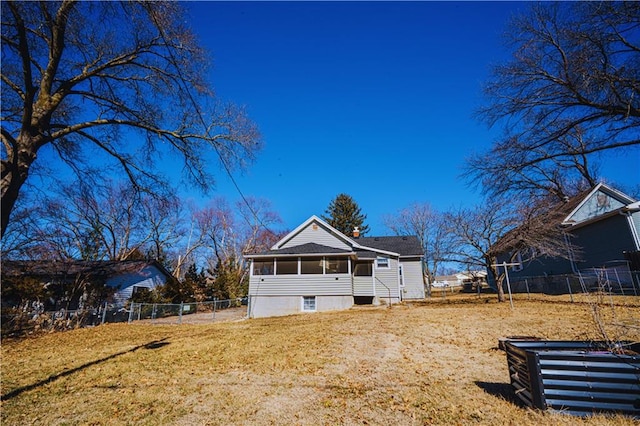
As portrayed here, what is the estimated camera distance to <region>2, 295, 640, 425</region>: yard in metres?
4.20

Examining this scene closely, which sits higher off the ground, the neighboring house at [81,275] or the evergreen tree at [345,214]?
the evergreen tree at [345,214]

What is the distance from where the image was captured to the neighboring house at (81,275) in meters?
16.9

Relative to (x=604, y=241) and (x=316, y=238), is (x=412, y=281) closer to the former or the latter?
(x=316, y=238)

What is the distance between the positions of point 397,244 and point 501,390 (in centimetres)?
2168

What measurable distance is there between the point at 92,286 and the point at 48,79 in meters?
16.9

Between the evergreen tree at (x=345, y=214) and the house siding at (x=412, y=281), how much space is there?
17.3 metres

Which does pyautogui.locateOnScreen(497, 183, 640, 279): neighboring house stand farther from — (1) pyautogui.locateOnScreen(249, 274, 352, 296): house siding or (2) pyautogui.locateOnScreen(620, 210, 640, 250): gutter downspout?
(1) pyautogui.locateOnScreen(249, 274, 352, 296): house siding

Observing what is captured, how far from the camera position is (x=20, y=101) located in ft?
22.1

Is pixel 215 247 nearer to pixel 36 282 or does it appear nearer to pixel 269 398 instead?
pixel 36 282

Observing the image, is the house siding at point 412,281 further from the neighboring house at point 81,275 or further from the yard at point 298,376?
the neighboring house at point 81,275

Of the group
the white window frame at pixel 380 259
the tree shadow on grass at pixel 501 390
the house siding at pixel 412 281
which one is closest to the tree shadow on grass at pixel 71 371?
the tree shadow on grass at pixel 501 390

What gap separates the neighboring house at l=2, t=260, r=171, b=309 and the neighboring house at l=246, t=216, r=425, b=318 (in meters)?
9.88

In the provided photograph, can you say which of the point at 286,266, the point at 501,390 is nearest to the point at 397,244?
the point at 286,266

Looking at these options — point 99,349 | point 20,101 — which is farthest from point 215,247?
point 20,101
